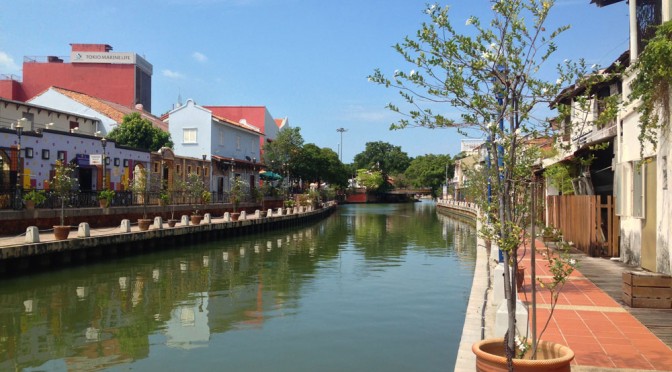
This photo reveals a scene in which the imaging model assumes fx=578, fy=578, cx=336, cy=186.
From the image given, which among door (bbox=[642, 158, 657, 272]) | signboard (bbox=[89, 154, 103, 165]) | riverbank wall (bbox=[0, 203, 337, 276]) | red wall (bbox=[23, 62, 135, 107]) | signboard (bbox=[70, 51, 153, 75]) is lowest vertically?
riverbank wall (bbox=[0, 203, 337, 276])

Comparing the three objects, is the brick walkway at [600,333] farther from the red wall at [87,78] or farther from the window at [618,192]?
the red wall at [87,78]

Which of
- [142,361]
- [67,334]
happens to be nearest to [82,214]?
[67,334]

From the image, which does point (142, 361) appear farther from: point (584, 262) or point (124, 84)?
point (124, 84)

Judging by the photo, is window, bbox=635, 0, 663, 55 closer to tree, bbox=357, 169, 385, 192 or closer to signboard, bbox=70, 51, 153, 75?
signboard, bbox=70, 51, 153, 75

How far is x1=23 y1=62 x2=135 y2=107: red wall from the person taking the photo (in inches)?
2264

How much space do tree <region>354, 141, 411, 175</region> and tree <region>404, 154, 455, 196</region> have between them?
10530 millimetres

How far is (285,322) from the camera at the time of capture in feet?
39.2

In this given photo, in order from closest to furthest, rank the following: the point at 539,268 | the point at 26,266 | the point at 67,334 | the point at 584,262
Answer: the point at 67,334
the point at 539,268
the point at 584,262
the point at 26,266

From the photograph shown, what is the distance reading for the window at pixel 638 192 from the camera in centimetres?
1304

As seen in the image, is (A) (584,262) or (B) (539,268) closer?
(B) (539,268)

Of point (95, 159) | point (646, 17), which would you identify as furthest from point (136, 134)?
point (646, 17)

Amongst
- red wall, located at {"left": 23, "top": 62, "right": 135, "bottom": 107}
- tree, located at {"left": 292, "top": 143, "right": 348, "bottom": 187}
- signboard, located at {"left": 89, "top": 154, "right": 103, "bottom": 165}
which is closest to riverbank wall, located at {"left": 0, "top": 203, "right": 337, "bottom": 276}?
signboard, located at {"left": 89, "top": 154, "right": 103, "bottom": 165}

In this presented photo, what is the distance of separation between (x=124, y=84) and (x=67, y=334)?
55.9 metres

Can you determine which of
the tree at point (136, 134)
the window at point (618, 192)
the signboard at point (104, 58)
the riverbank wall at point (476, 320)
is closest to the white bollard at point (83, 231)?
the riverbank wall at point (476, 320)
